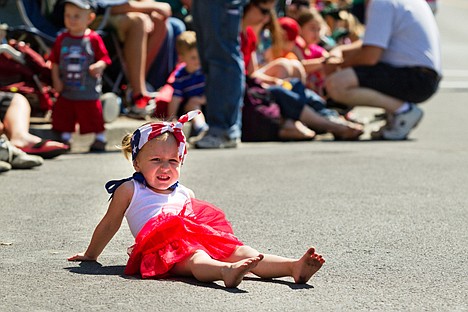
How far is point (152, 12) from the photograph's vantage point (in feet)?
38.7

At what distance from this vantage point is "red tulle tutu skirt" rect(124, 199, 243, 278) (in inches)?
207

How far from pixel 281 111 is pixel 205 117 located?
2.62ft

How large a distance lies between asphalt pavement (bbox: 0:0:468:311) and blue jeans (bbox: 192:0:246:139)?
32 centimetres

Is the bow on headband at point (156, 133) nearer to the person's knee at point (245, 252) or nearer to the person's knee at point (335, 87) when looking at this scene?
the person's knee at point (245, 252)

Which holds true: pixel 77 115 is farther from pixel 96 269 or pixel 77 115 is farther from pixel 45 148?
pixel 96 269

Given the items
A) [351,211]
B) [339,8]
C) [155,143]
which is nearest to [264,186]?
[351,211]

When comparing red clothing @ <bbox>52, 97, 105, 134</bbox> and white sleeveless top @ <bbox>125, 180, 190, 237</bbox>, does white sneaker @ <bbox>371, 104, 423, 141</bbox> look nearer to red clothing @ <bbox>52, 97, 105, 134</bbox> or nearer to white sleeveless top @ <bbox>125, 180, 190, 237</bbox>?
red clothing @ <bbox>52, 97, 105, 134</bbox>

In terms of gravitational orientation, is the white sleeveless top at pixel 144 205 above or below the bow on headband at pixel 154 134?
below

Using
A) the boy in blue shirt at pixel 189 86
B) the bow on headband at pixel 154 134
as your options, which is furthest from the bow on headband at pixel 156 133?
the boy in blue shirt at pixel 189 86

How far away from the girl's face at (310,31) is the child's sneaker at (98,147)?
14.3 feet

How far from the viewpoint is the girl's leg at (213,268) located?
195 inches

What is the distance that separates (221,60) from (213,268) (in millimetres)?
5666

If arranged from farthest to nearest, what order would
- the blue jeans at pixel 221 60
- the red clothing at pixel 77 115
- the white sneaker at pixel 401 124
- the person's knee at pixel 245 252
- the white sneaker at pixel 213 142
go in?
the white sneaker at pixel 401 124 → the white sneaker at pixel 213 142 → the blue jeans at pixel 221 60 → the red clothing at pixel 77 115 → the person's knee at pixel 245 252

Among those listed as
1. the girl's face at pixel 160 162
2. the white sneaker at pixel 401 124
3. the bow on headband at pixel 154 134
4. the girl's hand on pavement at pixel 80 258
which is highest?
the bow on headband at pixel 154 134
